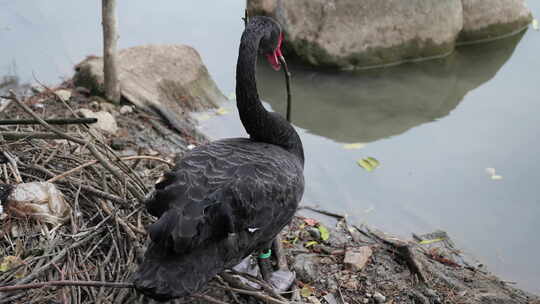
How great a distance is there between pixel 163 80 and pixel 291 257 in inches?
98.0

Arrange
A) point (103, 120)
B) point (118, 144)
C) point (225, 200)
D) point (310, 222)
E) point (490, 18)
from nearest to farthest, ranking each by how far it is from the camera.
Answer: point (225, 200) < point (310, 222) < point (118, 144) < point (103, 120) < point (490, 18)

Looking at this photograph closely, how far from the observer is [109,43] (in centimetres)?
409

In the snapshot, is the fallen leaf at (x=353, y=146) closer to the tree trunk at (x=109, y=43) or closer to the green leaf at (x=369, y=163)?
the green leaf at (x=369, y=163)

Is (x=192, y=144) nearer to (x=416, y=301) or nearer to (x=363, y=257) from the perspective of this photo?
(x=363, y=257)

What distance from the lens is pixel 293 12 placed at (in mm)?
5656

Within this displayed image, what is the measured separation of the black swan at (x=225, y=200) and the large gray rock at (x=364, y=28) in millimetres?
2923

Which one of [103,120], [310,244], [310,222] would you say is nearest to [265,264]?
[310,244]

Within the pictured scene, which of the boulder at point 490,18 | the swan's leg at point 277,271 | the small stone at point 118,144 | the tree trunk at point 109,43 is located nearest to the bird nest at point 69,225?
the swan's leg at point 277,271

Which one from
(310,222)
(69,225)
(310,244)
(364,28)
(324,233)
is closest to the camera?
(69,225)

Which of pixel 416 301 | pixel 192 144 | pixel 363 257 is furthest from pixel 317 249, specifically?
pixel 192 144

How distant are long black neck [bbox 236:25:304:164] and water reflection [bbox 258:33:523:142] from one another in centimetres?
181

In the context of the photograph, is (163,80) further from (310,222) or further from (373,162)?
(310,222)

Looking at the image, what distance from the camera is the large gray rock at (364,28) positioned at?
5598 millimetres

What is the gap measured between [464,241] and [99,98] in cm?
298
